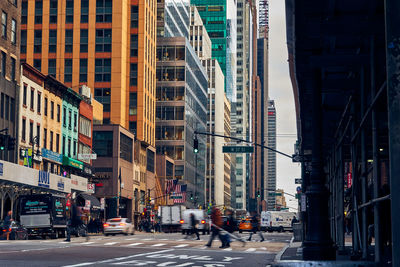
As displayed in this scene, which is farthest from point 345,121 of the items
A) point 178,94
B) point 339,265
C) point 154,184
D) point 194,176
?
point 194,176

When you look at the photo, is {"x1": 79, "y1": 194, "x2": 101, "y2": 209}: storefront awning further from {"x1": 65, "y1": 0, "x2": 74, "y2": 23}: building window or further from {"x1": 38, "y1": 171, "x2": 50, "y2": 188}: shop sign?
{"x1": 65, "y1": 0, "x2": 74, "y2": 23}: building window

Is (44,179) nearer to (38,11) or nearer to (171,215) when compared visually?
(171,215)

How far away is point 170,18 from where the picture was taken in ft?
472

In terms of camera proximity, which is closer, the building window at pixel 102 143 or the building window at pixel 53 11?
the building window at pixel 102 143

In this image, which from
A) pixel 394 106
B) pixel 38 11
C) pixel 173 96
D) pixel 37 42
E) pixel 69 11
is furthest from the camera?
pixel 173 96

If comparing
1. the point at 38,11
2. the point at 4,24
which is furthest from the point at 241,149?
the point at 38,11

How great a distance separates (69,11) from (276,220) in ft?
156

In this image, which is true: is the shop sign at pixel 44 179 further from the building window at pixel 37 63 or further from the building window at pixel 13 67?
the building window at pixel 37 63

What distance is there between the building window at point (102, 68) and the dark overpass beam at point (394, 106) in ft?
356

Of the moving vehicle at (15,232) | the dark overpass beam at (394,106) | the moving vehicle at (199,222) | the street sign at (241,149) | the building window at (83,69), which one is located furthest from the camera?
the building window at (83,69)

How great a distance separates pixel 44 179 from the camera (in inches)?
2461

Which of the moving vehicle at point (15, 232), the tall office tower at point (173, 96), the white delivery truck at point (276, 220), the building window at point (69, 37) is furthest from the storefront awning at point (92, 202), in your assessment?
the tall office tower at point (173, 96)

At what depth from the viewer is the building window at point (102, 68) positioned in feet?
371

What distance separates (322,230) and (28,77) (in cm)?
5481
